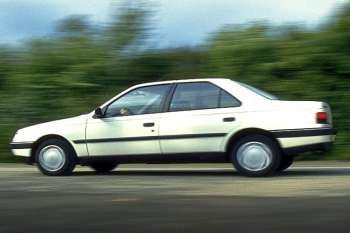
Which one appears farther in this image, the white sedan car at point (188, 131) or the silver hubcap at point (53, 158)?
the silver hubcap at point (53, 158)

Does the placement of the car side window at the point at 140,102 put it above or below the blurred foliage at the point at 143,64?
below

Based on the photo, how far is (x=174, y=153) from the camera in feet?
36.8

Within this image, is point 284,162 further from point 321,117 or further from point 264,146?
point 321,117

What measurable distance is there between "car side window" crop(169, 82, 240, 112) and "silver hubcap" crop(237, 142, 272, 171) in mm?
643

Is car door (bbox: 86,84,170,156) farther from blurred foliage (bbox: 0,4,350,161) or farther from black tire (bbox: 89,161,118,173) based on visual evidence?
blurred foliage (bbox: 0,4,350,161)

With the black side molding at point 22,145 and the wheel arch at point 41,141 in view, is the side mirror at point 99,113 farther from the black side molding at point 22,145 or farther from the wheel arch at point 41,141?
the black side molding at point 22,145

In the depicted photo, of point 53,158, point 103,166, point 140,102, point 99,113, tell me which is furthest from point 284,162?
point 53,158

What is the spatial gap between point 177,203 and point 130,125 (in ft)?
13.5

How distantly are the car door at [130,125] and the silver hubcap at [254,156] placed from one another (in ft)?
4.18

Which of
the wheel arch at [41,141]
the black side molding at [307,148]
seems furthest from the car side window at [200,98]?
the wheel arch at [41,141]

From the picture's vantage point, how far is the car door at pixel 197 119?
10.9 metres

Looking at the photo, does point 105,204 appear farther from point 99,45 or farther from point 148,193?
point 99,45

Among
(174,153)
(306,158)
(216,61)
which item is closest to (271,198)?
(174,153)

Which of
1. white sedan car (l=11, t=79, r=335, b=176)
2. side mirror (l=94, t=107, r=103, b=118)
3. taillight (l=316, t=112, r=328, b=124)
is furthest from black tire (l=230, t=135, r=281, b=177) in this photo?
side mirror (l=94, t=107, r=103, b=118)
